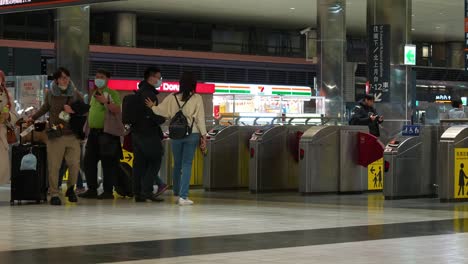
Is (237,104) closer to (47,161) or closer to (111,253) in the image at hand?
(47,161)

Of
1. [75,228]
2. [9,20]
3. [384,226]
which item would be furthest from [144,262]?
[9,20]

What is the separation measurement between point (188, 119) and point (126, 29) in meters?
24.7

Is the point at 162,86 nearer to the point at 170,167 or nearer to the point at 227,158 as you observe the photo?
the point at 170,167

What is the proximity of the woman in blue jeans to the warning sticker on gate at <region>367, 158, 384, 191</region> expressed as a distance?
4324 millimetres

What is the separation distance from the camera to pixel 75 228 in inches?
368

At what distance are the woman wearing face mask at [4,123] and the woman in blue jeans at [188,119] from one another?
1746mm

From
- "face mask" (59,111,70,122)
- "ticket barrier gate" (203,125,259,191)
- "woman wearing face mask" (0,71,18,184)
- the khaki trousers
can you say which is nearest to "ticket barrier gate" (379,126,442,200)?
"ticket barrier gate" (203,125,259,191)

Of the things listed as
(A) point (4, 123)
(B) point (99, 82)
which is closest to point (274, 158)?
(B) point (99, 82)

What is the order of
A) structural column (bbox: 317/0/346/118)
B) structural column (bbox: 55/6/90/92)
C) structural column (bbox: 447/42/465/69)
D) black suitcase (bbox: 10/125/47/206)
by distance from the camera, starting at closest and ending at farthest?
black suitcase (bbox: 10/125/47/206), structural column (bbox: 55/6/90/92), structural column (bbox: 317/0/346/118), structural column (bbox: 447/42/465/69)

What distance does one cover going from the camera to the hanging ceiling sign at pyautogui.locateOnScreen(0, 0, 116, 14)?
12688mm

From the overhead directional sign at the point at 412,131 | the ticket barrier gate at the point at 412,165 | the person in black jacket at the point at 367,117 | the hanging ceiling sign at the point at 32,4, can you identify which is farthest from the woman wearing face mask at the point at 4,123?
the person in black jacket at the point at 367,117

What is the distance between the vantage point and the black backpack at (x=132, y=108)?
12.9 meters

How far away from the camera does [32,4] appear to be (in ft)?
44.0

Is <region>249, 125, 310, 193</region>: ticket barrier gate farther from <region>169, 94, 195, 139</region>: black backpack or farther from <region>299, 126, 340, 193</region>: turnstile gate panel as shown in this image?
<region>169, 94, 195, 139</region>: black backpack
